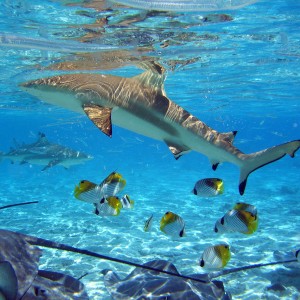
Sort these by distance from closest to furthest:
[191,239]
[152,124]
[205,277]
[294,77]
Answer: [152,124]
[205,277]
[191,239]
[294,77]

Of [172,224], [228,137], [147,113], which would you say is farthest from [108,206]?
[228,137]

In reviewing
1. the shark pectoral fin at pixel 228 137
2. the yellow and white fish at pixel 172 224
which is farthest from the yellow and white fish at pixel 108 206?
the shark pectoral fin at pixel 228 137

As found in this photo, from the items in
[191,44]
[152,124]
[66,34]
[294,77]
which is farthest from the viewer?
[294,77]

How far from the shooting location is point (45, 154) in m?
16.4

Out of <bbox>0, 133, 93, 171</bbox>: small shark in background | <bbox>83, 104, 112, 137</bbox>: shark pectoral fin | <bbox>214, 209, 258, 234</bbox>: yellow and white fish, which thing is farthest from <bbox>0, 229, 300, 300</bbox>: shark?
<bbox>0, 133, 93, 171</bbox>: small shark in background

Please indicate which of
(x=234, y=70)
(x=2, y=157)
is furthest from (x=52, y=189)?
(x=234, y=70)

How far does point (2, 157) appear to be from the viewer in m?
17.8

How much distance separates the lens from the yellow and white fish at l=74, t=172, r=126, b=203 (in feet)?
22.0

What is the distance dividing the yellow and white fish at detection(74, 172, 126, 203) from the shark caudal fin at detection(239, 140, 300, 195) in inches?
115

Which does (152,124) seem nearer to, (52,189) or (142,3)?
(142,3)

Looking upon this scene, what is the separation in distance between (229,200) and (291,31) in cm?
1401

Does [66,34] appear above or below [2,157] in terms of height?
above

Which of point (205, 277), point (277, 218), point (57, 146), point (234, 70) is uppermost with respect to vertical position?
point (234, 70)

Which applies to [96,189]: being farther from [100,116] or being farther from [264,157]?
[264,157]
